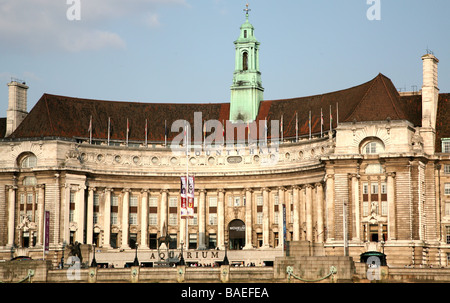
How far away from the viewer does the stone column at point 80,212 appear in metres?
159

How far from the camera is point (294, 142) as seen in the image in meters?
160

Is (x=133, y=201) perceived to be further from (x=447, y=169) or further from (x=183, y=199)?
(x=447, y=169)

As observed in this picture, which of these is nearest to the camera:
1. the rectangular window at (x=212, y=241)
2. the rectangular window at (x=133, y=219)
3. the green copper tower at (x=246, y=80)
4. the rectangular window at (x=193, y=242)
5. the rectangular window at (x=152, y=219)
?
the rectangular window at (x=133, y=219)

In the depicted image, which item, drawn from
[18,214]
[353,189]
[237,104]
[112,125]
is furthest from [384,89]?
[18,214]

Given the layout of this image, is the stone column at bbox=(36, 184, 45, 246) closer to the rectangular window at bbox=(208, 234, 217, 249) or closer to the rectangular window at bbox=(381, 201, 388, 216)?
the rectangular window at bbox=(208, 234, 217, 249)

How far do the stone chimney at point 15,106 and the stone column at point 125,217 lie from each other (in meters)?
19.1

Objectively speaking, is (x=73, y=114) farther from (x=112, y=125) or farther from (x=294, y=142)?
(x=294, y=142)

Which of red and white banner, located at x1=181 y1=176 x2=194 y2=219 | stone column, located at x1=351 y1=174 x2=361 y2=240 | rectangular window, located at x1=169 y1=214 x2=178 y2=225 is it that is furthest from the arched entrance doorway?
stone column, located at x1=351 y1=174 x2=361 y2=240

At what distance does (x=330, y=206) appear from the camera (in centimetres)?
14725

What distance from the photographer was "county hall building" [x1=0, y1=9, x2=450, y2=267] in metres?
146

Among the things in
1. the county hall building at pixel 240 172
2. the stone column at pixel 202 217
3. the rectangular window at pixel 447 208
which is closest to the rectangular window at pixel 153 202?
the county hall building at pixel 240 172

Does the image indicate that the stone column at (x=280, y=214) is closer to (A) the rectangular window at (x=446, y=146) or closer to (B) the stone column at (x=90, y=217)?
(A) the rectangular window at (x=446, y=146)

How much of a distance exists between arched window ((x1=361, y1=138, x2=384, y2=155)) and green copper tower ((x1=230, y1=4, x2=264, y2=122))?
27.4m

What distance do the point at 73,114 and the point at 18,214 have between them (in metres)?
16.9
